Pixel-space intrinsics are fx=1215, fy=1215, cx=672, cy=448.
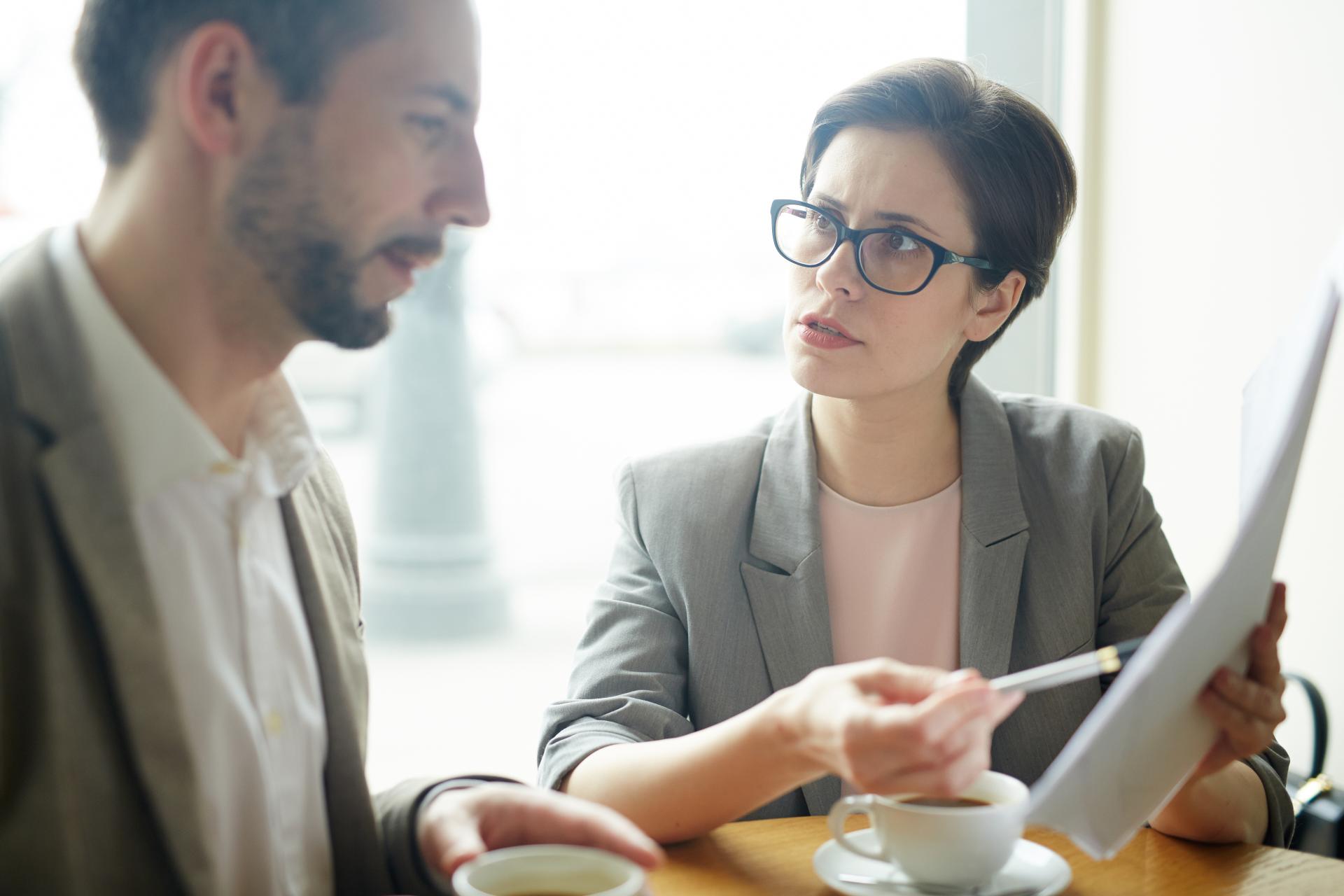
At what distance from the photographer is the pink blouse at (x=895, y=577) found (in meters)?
1.66

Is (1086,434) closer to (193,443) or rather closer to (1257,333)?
(1257,333)

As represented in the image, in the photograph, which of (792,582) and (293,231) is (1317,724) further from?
(293,231)

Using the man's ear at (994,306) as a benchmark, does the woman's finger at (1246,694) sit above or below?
below

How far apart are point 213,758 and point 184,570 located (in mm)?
147

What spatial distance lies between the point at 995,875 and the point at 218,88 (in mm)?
936

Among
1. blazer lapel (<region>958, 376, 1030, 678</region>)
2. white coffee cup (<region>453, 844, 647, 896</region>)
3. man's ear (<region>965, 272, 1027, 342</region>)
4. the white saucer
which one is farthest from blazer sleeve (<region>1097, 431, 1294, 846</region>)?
white coffee cup (<region>453, 844, 647, 896</region>)

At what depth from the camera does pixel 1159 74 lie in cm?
253

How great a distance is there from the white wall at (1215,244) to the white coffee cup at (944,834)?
4.97 ft

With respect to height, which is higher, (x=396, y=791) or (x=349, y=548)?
(x=349, y=548)

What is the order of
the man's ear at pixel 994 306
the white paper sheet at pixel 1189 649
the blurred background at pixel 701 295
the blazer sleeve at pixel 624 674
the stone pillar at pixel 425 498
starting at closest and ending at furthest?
the white paper sheet at pixel 1189 649, the blazer sleeve at pixel 624 674, the man's ear at pixel 994 306, the blurred background at pixel 701 295, the stone pillar at pixel 425 498

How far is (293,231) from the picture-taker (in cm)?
95

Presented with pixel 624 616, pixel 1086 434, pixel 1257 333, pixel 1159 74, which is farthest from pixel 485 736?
pixel 1159 74

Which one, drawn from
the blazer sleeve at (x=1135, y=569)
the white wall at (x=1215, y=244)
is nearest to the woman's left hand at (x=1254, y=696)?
the blazer sleeve at (x=1135, y=569)

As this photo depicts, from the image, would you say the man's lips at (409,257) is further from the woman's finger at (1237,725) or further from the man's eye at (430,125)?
the woman's finger at (1237,725)
